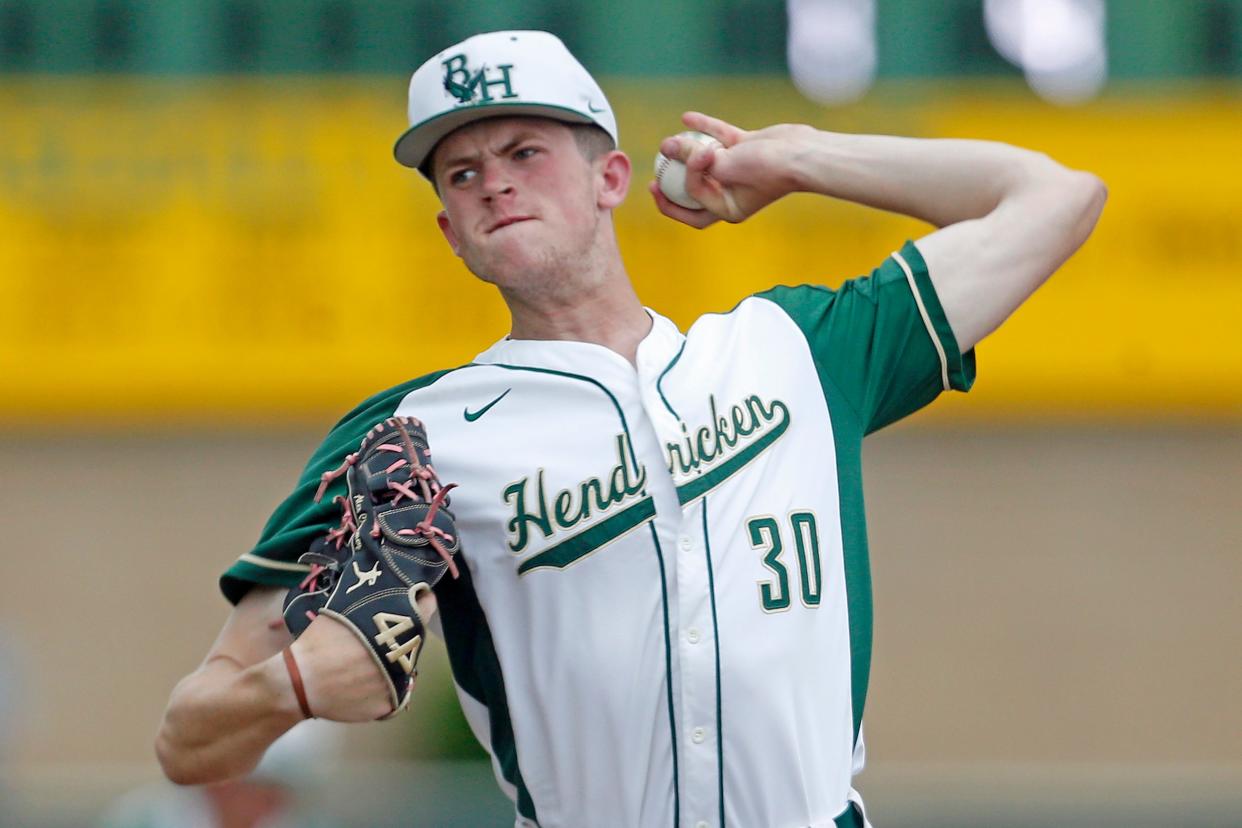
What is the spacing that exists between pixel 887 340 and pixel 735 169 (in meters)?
0.37

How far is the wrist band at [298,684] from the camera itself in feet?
7.81

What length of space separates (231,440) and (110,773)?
2.12 meters

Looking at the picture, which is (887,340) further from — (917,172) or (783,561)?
(783,561)

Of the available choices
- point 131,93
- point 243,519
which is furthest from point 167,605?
point 131,93

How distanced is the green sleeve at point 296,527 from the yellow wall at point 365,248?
785 cm

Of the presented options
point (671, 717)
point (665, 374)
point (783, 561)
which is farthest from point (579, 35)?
point (671, 717)

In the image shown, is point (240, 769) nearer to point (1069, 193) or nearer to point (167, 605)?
point (1069, 193)

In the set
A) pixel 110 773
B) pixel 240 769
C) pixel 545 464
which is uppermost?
pixel 545 464

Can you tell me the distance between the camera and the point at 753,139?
3012 mm

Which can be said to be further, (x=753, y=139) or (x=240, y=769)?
(x=753, y=139)

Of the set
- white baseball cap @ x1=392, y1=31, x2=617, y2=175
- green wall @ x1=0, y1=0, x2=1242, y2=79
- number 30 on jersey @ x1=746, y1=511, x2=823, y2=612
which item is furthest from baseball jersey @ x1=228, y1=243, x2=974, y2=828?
green wall @ x1=0, y1=0, x2=1242, y2=79

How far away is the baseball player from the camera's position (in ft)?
8.74

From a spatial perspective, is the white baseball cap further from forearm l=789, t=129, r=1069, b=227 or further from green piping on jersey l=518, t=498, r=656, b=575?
green piping on jersey l=518, t=498, r=656, b=575

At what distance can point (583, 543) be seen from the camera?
271 centimetres
